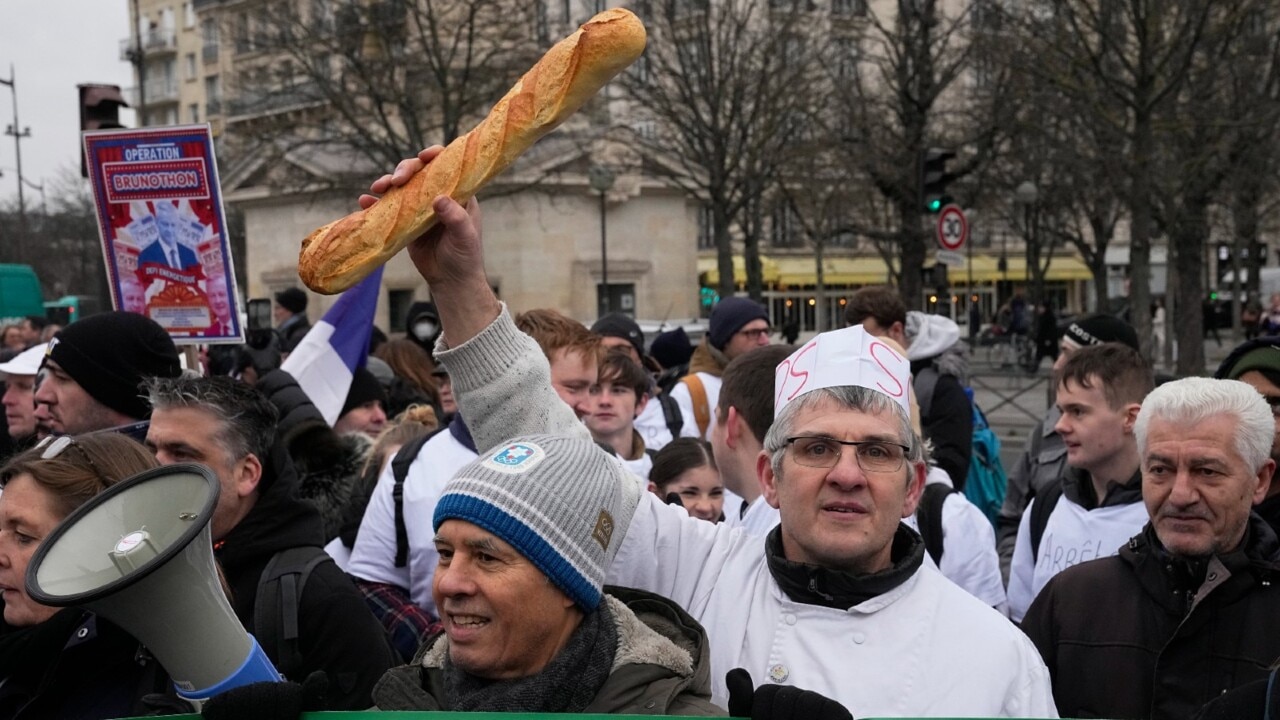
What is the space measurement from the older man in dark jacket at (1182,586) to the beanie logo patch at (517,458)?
164 centimetres

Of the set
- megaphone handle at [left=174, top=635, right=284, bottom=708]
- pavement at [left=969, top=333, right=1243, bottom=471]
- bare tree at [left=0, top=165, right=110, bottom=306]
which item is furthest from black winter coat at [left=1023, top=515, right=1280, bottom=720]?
bare tree at [left=0, top=165, right=110, bottom=306]

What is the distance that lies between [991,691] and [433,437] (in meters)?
2.61

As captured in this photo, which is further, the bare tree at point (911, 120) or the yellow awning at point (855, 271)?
the yellow awning at point (855, 271)

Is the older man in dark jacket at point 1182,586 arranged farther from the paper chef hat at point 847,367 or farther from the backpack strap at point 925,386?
the backpack strap at point 925,386

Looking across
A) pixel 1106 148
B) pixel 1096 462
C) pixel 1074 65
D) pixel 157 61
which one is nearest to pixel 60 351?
pixel 1096 462

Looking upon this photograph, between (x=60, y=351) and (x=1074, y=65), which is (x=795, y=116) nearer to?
(x=1074, y=65)

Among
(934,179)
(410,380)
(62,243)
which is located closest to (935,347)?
(410,380)

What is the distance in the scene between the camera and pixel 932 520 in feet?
13.8

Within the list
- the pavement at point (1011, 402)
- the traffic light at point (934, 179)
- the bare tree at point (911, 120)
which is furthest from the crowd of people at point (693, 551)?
the bare tree at point (911, 120)

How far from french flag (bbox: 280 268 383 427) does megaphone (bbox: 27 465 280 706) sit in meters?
4.27

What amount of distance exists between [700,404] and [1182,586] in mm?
4149

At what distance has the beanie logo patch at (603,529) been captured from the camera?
252 cm

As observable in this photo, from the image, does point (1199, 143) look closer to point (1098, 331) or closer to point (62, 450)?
point (1098, 331)

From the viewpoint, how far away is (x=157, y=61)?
272ft
